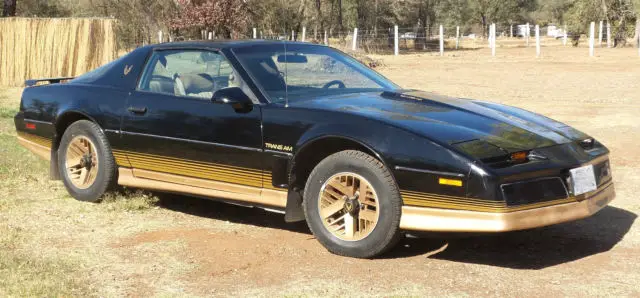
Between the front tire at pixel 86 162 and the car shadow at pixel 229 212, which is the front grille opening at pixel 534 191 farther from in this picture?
the front tire at pixel 86 162

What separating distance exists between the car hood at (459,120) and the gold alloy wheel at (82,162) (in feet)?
6.81

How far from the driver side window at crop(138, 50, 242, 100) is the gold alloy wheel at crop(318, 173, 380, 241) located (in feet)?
3.51

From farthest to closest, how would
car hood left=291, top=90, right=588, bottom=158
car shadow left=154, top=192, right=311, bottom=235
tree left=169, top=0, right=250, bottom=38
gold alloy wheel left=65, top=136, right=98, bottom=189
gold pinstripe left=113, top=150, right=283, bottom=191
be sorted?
1. tree left=169, top=0, right=250, bottom=38
2. gold alloy wheel left=65, top=136, right=98, bottom=189
3. car shadow left=154, top=192, right=311, bottom=235
4. gold pinstripe left=113, top=150, right=283, bottom=191
5. car hood left=291, top=90, right=588, bottom=158

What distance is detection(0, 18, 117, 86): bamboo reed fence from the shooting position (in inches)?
811

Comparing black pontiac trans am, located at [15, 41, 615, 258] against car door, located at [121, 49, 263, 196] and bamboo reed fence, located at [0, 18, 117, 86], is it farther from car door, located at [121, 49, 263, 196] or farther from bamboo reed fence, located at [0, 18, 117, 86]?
bamboo reed fence, located at [0, 18, 117, 86]

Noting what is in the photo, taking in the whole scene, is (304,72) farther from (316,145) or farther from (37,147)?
(37,147)

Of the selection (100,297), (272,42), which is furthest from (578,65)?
(100,297)

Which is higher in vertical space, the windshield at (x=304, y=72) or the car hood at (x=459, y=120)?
the windshield at (x=304, y=72)

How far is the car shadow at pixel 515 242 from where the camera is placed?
5.34m

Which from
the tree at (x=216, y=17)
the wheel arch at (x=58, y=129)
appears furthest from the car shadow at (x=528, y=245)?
the tree at (x=216, y=17)

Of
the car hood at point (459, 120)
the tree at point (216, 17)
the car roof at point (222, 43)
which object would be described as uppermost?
the tree at point (216, 17)

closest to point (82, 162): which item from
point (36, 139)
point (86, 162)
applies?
point (86, 162)

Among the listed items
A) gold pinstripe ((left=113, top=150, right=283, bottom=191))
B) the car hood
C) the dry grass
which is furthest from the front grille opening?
the dry grass

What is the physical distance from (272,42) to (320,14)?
47.0 meters
